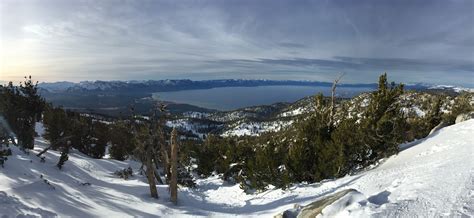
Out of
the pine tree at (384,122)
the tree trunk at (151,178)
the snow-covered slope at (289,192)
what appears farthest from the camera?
the pine tree at (384,122)

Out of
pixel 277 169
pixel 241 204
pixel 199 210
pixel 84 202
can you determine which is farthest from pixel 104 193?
pixel 277 169

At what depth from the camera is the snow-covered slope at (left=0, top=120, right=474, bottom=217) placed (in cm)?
941

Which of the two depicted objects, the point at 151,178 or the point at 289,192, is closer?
the point at 151,178

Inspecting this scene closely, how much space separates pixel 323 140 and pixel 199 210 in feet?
30.7

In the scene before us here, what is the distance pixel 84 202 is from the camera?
13602 millimetres

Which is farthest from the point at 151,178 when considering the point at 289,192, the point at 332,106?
the point at 332,106

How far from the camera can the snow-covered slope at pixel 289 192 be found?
30.9 ft

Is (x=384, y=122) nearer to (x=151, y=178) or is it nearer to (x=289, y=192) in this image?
(x=289, y=192)

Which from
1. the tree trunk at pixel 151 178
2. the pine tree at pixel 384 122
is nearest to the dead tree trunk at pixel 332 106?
the pine tree at pixel 384 122

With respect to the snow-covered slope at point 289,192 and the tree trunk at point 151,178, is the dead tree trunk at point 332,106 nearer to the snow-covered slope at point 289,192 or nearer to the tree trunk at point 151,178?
the snow-covered slope at point 289,192

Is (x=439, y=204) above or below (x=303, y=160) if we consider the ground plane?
above

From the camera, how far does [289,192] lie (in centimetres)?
1770

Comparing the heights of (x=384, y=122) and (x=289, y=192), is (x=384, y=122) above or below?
above

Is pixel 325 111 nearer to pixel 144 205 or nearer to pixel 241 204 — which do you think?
pixel 241 204
